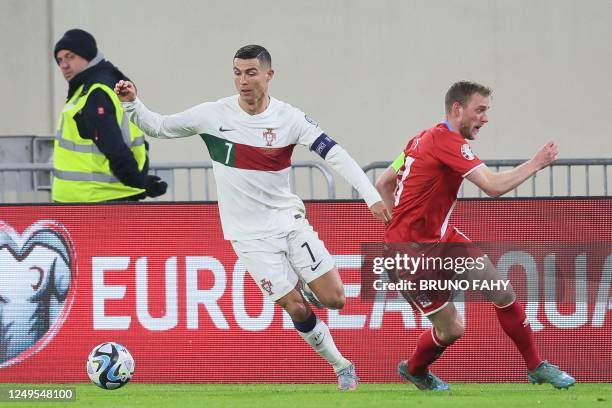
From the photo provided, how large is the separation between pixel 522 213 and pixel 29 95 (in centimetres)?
853

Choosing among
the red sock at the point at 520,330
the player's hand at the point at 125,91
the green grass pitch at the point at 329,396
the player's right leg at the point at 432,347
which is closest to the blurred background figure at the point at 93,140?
the player's hand at the point at 125,91

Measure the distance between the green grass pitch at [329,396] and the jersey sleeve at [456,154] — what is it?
4.78 ft

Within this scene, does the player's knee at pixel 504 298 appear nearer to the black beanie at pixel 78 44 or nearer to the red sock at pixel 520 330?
the red sock at pixel 520 330

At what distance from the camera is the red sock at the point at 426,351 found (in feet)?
33.0

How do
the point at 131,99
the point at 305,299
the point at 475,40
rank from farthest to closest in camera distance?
the point at 475,40, the point at 305,299, the point at 131,99

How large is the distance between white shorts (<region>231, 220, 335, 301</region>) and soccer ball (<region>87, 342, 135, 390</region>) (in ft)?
3.32

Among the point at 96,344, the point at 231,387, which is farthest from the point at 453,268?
the point at 96,344

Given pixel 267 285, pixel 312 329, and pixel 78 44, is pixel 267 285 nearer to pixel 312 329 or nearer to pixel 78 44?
pixel 312 329

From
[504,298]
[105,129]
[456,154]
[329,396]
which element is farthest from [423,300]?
[105,129]

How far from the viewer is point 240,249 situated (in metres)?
10.2

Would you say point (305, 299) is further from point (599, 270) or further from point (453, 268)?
point (599, 270)

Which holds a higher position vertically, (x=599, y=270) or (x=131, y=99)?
(x=131, y=99)

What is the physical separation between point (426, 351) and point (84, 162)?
2968mm

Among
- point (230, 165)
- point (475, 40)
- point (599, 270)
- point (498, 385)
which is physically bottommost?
point (498, 385)
